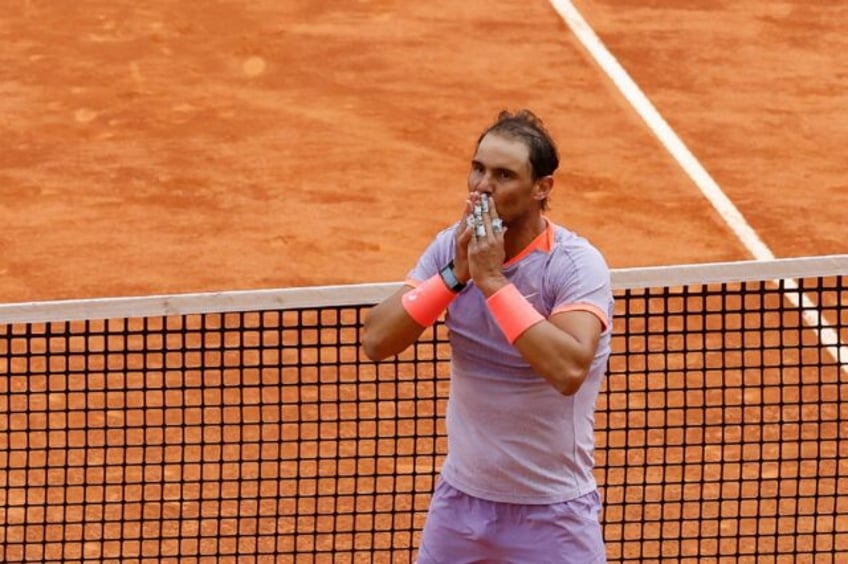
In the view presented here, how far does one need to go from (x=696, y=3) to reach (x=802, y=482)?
1083 cm

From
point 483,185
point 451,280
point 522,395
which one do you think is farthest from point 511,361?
point 483,185

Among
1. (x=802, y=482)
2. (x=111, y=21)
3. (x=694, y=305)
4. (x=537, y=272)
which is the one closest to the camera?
(x=537, y=272)

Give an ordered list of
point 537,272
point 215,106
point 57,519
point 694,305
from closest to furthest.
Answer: point 537,272 < point 57,519 < point 694,305 < point 215,106

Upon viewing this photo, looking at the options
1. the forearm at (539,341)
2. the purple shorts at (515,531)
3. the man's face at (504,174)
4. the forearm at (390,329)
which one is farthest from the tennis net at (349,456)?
the forearm at (539,341)

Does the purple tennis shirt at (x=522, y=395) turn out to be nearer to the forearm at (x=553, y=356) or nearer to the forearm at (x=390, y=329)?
the forearm at (x=390, y=329)

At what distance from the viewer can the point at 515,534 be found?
5.80 metres

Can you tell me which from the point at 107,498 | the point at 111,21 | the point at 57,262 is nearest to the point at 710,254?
the point at 57,262

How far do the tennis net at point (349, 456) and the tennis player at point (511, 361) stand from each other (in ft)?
8.60

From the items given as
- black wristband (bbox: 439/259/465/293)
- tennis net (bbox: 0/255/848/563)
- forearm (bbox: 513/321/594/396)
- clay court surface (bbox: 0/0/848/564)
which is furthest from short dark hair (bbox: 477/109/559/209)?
clay court surface (bbox: 0/0/848/564)

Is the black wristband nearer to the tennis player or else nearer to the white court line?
the tennis player

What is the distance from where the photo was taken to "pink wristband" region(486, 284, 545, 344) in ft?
17.8

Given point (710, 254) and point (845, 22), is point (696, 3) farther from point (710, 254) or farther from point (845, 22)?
point (710, 254)

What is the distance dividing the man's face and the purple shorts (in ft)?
2.77

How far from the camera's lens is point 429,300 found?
222 inches
